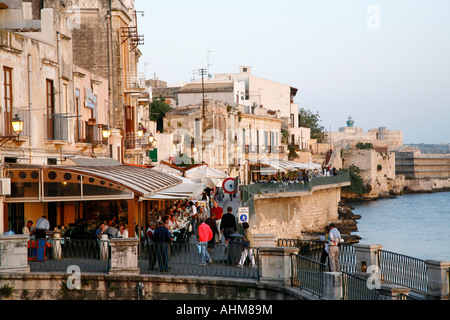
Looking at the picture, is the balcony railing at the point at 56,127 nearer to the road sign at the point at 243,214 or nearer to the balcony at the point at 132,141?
the road sign at the point at 243,214

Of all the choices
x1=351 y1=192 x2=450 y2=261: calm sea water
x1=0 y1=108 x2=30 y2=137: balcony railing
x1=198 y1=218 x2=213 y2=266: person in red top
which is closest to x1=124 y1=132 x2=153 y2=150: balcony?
x1=0 y1=108 x2=30 y2=137: balcony railing

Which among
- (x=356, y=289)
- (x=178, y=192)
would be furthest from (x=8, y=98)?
(x=356, y=289)

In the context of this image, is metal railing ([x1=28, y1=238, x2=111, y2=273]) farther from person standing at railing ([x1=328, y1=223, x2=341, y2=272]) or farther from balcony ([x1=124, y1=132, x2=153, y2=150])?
balcony ([x1=124, y1=132, x2=153, y2=150])

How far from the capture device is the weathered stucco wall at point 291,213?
43094 millimetres

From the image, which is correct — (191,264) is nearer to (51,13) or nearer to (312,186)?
(51,13)

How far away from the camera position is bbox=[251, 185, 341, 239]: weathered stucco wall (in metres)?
43.1

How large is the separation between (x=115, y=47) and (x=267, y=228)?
16221mm

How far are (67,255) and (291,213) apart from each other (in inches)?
1198

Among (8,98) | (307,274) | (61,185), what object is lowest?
(307,274)

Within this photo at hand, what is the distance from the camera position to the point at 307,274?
51.0ft

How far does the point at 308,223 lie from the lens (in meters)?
52.6

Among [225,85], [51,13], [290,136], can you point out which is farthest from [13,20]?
[290,136]

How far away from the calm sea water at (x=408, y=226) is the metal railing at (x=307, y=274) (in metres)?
27.1

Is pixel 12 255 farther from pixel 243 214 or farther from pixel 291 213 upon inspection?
pixel 291 213
